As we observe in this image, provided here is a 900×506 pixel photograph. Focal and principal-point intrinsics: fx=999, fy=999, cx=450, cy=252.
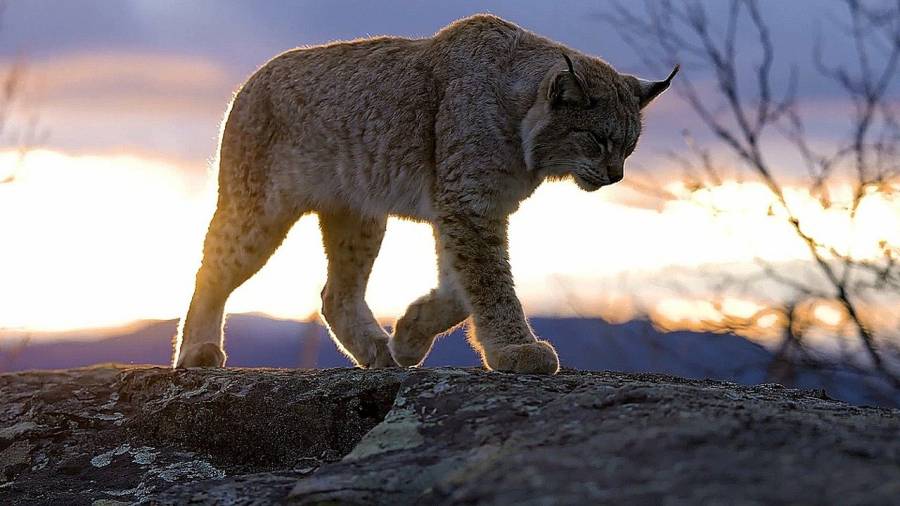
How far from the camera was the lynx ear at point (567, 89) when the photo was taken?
4.54 m

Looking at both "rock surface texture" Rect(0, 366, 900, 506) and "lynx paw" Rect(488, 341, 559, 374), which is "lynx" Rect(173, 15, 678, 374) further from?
"rock surface texture" Rect(0, 366, 900, 506)

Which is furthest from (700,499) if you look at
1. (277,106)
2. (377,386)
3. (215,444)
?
(277,106)

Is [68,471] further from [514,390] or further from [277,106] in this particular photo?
[277,106]

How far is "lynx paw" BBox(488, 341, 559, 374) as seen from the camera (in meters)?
4.15

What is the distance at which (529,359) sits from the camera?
4.15 metres

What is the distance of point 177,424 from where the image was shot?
3.98m

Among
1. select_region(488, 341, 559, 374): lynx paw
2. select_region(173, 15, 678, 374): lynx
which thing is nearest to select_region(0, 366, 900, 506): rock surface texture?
Answer: select_region(488, 341, 559, 374): lynx paw

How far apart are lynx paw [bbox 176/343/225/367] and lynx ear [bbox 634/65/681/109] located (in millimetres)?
2571

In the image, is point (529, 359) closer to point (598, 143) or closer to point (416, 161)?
point (598, 143)

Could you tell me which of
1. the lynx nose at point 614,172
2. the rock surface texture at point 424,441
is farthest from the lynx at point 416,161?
the rock surface texture at point 424,441

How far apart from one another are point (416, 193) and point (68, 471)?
205 cm

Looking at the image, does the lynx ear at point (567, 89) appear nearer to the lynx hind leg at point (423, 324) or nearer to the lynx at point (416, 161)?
the lynx at point (416, 161)

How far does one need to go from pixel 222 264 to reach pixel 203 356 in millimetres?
551

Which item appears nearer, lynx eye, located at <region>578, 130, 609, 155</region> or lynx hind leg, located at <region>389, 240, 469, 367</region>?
lynx eye, located at <region>578, 130, 609, 155</region>
